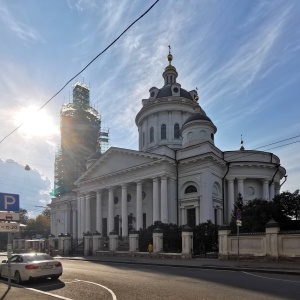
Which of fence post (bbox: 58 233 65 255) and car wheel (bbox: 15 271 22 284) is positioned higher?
car wheel (bbox: 15 271 22 284)

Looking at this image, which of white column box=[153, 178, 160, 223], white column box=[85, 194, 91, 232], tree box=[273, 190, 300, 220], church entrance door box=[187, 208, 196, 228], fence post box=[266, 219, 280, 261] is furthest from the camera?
white column box=[85, 194, 91, 232]

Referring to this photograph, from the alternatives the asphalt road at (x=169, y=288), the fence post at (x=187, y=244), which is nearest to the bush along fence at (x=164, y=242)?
the fence post at (x=187, y=244)

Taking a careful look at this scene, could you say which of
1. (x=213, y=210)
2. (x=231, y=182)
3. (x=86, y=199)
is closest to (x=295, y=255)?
(x=213, y=210)

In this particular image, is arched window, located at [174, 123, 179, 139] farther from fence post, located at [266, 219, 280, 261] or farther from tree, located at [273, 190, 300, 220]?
fence post, located at [266, 219, 280, 261]

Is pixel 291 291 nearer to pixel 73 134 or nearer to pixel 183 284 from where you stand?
pixel 183 284

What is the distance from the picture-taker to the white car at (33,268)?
13.6 m

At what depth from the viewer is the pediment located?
40875 millimetres

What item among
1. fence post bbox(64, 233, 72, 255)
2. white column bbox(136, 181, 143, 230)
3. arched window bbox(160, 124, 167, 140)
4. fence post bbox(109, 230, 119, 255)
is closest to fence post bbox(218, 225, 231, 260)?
fence post bbox(109, 230, 119, 255)

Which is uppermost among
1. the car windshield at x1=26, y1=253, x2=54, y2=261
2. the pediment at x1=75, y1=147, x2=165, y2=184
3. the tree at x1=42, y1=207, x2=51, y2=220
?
the pediment at x1=75, y1=147, x2=165, y2=184

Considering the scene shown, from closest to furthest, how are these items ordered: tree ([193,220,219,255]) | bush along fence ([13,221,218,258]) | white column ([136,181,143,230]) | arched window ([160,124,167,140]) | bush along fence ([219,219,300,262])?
bush along fence ([219,219,300,262]) → bush along fence ([13,221,218,258]) → tree ([193,220,219,255]) → white column ([136,181,143,230]) → arched window ([160,124,167,140])

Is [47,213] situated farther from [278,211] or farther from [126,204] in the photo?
[278,211]

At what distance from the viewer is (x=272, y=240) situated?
68.2ft

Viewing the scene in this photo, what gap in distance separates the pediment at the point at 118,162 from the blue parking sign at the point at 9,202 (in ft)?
85.6

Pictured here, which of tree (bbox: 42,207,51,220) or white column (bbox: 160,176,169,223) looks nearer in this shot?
white column (bbox: 160,176,169,223)
